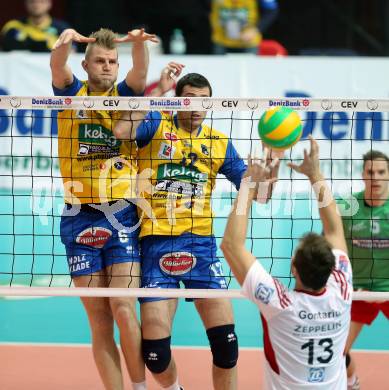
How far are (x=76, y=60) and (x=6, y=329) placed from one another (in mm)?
6285

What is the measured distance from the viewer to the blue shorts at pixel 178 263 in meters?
6.04

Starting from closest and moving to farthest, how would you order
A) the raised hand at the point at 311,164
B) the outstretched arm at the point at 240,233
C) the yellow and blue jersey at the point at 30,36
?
the outstretched arm at the point at 240,233, the raised hand at the point at 311,164, the yellow and blue jersey at the point at 30,36

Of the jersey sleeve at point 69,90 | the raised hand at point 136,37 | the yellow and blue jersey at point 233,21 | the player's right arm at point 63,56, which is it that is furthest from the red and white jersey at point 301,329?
the yellow and blue jersey at point 233,21

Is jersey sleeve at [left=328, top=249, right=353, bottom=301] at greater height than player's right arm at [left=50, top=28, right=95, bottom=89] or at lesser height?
lesser

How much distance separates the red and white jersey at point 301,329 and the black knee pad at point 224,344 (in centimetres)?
145

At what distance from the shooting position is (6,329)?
8367 millimetres

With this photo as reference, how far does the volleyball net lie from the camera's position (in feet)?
19.6

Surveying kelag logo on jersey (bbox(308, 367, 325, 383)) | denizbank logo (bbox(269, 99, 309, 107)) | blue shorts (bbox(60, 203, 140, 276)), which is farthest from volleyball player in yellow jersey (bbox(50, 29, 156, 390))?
kelag logo on jersey (bbox(308, 367, 325, 383))

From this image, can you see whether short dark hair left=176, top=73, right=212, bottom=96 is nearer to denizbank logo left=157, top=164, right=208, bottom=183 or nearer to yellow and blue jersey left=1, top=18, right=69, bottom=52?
denizbank logo left=157, top=164, right=208, bottom=183

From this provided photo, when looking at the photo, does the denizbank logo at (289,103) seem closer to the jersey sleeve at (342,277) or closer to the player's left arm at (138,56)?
the player's left arm at (138,56)

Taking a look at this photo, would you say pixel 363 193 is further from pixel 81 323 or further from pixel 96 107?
pixel 81 323

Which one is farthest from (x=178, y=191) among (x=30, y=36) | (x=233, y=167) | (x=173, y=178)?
(x=30, y=36)

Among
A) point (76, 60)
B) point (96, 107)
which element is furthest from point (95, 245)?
point (76, 60)

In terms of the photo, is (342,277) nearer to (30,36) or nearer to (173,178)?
(173,178)
